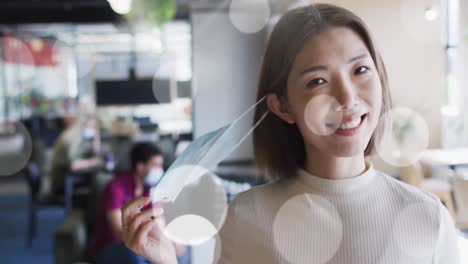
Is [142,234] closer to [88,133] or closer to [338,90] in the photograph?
[338,90]

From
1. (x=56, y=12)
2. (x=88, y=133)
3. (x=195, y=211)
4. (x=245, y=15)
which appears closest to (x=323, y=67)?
(x=195, y=211)

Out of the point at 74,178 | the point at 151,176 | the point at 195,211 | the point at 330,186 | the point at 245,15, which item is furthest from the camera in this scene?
the point at 245,15

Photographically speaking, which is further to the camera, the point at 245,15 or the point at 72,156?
the point at 245,15

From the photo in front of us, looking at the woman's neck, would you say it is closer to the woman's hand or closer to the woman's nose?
the woman's nose

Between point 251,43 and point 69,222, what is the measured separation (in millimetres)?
4179

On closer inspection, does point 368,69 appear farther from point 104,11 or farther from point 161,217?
point 104,11

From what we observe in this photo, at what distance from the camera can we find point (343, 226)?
0.77m

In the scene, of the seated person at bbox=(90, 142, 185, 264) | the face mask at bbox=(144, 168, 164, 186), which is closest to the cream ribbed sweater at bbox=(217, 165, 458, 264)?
the seated person at bbox=(90, 142, 185, 264)

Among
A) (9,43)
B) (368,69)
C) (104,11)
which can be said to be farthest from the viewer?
(9,43)

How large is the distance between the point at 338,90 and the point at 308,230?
23 cm

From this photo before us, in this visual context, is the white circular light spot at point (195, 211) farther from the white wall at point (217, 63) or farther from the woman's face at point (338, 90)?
the white wall at point (217, 63)

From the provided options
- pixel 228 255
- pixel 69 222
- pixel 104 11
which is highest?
pixel 104 11

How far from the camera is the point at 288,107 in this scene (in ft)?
2.60

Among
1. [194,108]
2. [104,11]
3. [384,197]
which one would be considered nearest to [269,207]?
[384,197]
